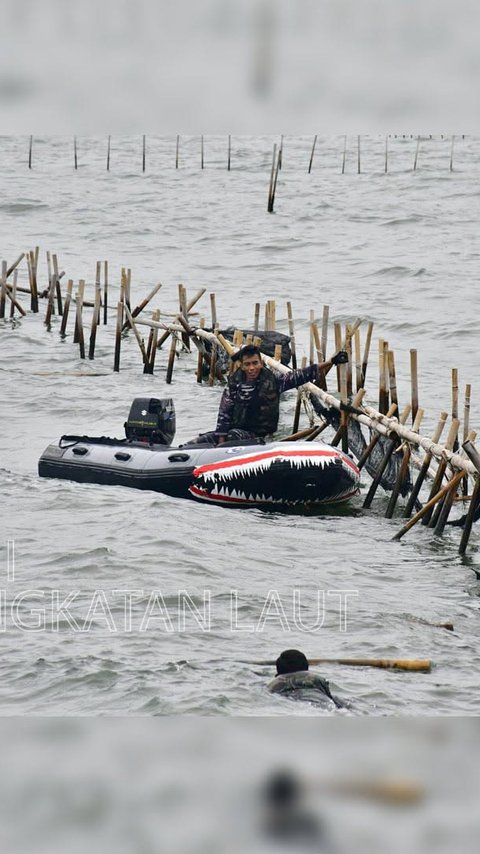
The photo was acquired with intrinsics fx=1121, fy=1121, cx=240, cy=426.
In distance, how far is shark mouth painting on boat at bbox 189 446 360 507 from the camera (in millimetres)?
11617

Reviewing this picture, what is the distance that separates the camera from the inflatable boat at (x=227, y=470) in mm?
11680

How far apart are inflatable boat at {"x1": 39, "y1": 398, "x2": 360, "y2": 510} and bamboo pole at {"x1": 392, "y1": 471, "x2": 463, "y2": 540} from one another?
138 cm

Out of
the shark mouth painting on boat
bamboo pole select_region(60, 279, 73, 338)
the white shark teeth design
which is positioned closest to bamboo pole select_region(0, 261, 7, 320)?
bamboo pole select_region(60, 279, 73, 338)

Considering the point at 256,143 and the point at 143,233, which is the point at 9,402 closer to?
the point at 143,233

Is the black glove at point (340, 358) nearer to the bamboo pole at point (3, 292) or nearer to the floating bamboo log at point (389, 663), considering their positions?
the floating bamboo log at point (389, 663)

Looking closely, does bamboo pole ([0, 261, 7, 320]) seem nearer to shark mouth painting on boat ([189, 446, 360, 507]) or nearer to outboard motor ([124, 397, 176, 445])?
outboard motor ([124, 397, 176, 445])

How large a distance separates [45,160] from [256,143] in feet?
36.2

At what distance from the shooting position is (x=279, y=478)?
11.7 m

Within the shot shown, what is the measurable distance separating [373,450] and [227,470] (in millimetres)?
1808

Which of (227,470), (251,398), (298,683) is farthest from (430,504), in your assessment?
(298,683)

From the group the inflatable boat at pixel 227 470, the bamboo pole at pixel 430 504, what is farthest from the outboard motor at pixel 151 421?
the bamboo pole at pixel 430 504

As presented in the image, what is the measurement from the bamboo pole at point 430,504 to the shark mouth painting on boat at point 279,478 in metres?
1.31

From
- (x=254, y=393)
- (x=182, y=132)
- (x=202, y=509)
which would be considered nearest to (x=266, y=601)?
(x=202, y=509)

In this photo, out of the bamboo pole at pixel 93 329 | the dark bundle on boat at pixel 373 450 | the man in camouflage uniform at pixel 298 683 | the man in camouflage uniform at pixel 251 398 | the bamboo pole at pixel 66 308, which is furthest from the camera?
the bamboo pole at pixel 66 308
